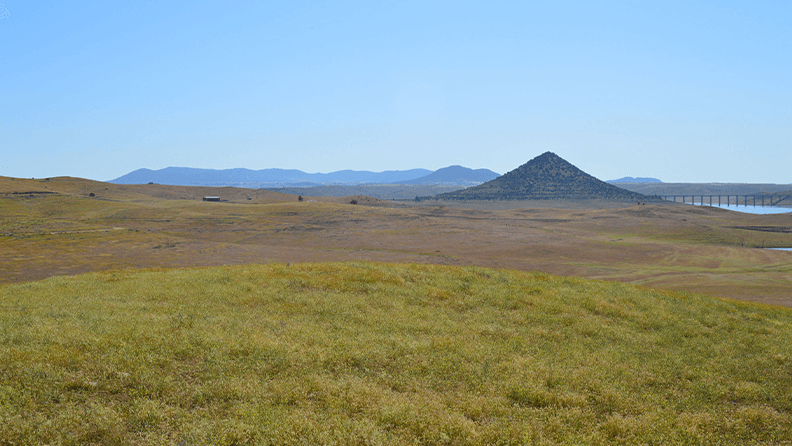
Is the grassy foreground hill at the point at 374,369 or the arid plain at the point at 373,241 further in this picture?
the arid plain at the point at 373,241

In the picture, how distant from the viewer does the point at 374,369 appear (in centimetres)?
1430

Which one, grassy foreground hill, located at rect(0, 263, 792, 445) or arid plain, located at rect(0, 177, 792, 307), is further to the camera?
arid plain, located at rect(0, 177, 792, 307)

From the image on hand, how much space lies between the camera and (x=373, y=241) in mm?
85125

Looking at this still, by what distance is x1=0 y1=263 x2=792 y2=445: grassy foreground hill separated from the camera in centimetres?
1057

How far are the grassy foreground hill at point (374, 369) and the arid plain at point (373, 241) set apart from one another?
105 feet

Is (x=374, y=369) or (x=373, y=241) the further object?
(x=373, y=241)

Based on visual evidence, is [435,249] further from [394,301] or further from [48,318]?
[48,318]

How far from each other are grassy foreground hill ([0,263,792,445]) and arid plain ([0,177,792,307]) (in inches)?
1257

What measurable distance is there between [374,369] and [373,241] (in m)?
70.9

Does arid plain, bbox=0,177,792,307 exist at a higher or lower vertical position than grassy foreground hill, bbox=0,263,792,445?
lower

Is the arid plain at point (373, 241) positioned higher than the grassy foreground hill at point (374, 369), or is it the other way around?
the grassy foreground hill at point (374, 369)

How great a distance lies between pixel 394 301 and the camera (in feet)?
74.5

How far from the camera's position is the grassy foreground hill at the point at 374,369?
10570 millimetres

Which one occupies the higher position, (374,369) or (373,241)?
(374,369)
